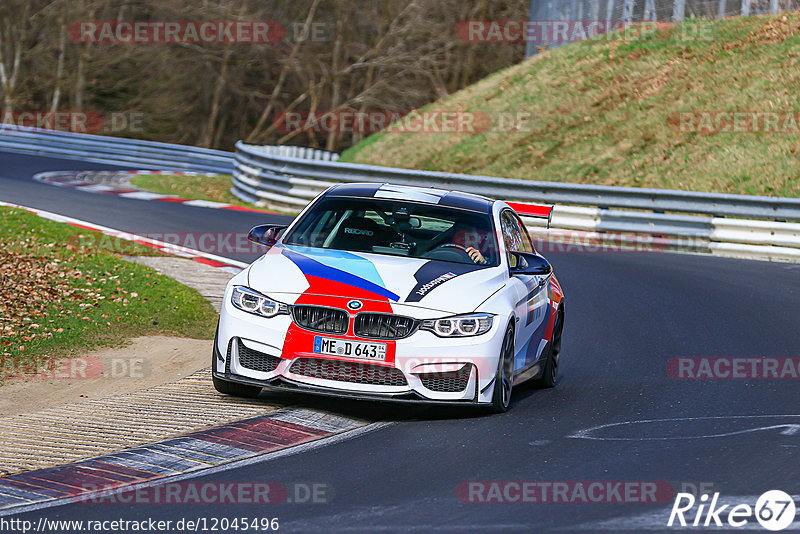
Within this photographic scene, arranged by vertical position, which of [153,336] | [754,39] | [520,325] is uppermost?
[754,39]

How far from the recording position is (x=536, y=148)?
95.5ft

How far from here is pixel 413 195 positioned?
9211 mm

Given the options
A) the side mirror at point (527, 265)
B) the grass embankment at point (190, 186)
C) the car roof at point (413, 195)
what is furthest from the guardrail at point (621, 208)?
the side mirror at point (527, 265)

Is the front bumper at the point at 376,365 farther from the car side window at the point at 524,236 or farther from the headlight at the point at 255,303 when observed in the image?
the car side window at the point at 524,236

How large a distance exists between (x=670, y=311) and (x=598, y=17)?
2235 cm

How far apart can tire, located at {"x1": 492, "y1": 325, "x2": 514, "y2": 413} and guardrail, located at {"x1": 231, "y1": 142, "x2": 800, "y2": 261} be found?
12.0 meters

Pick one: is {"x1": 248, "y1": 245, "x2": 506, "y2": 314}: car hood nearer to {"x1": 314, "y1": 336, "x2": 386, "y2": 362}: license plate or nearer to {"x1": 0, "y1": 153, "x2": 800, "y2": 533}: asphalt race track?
{"x1": 314, "y1": 336, "x2": 386, "y2": 362}: license plate

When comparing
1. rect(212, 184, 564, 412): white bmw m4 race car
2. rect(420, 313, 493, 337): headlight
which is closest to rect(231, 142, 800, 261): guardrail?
rect(212, 184, 564, 412): white bmw m4 race car

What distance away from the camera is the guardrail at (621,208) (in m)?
19.3

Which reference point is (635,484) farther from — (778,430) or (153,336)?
(153,336)

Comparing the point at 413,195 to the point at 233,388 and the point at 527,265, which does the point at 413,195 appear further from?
the point at 233,388

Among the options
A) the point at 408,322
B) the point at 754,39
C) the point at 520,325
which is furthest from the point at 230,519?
the point at 754,39

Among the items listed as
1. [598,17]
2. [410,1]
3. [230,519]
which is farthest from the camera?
[410,1]

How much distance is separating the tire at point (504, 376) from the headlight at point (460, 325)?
0.22 meters
